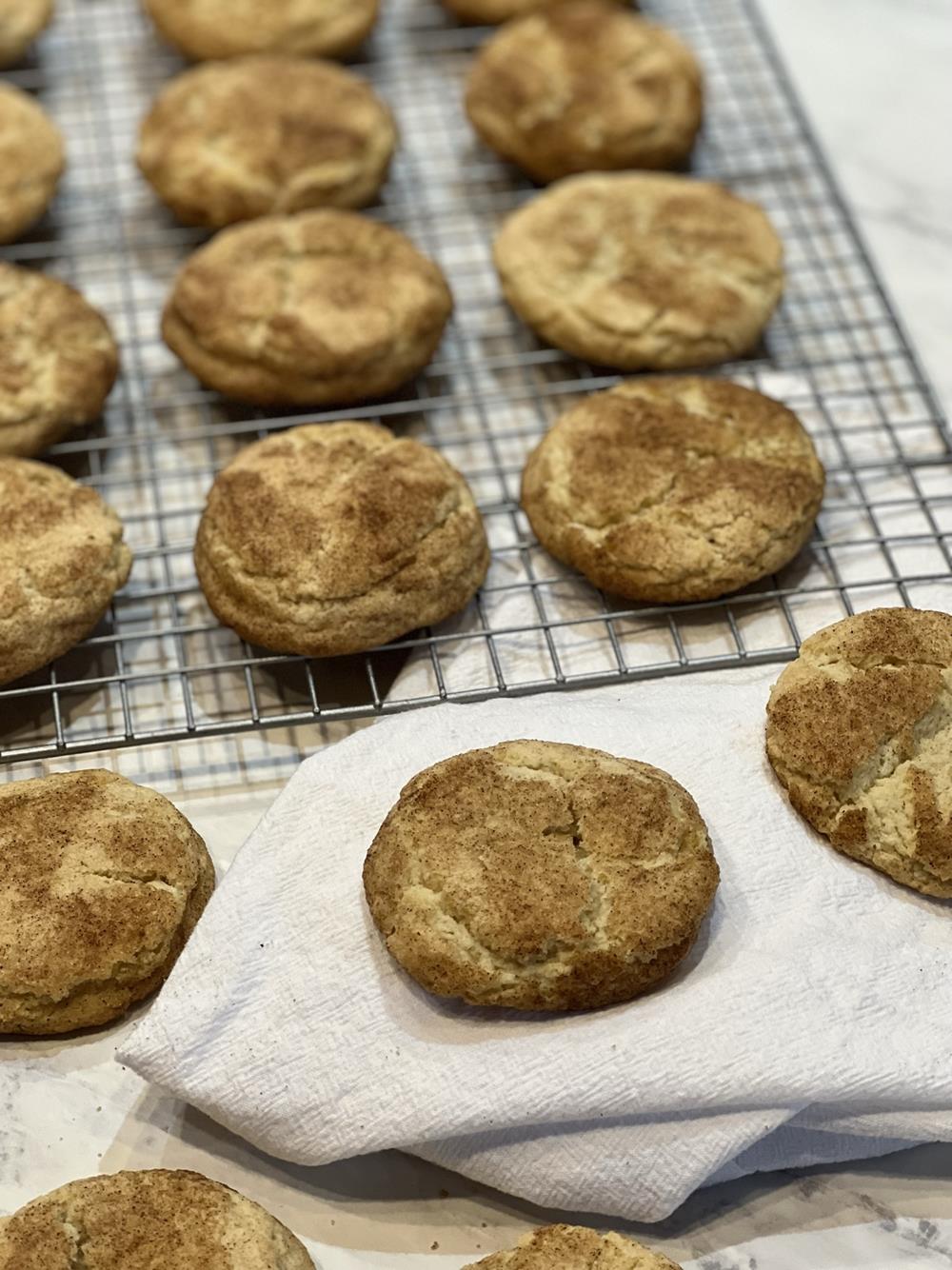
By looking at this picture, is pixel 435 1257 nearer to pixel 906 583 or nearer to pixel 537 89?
pixel 906 583

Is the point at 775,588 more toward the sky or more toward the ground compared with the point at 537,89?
more toward the ground

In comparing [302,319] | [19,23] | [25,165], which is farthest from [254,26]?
[302,319]

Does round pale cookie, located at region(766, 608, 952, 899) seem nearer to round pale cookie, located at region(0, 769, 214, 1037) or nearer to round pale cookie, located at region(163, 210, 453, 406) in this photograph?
round pale cookie, located at region(0, 769, 214, 1037)

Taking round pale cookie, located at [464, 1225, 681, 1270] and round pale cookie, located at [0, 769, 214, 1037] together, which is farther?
round pale cookie, located at [0, 769, 214, 1037]

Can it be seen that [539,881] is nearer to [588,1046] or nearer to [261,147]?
[588,1046]

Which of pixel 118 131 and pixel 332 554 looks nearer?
pixel 332 554

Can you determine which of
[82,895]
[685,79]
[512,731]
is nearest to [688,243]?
[685,79]

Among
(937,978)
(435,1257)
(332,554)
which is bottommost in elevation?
(435,1257)

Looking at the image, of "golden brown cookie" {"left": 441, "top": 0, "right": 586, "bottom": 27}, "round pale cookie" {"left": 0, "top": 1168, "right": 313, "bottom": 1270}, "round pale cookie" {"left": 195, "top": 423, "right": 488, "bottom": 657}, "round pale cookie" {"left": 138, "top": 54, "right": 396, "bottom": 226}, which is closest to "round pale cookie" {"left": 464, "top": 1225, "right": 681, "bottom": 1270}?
"round pale cookie" {"left": 0, "top": 1168, "right": 313, "bottom": 1270}
